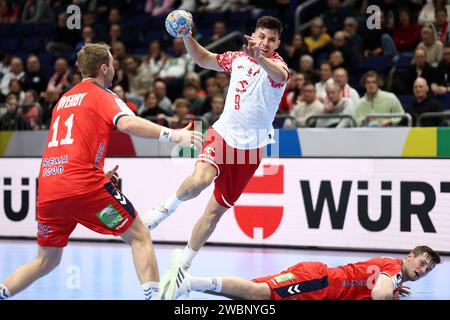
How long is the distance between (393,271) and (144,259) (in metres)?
2.12

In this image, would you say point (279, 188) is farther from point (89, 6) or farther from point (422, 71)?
point (89, 6)

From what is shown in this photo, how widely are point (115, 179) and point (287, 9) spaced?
11236 mm

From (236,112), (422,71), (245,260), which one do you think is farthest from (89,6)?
(236,112)

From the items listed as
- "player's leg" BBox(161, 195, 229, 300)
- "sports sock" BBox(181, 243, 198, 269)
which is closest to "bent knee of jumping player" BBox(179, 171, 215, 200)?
"player's leg" BBox(161, 195, 229, 300)

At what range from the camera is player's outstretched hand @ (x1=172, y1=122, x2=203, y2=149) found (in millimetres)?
6422

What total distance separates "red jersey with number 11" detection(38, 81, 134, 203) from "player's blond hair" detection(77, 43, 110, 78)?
212mm

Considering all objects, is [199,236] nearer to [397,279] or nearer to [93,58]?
[397,279]

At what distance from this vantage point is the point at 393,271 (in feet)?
24.6

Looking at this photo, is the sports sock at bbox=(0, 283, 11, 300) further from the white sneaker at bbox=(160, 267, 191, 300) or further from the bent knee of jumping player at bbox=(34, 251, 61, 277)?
the white sneaker at bbox=(160, 267, 191, 300)

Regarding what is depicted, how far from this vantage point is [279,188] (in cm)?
1286

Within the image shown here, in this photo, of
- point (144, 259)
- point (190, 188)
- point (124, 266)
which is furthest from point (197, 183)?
point (124, 266)

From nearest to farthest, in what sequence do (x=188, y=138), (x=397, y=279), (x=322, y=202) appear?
(x=188, y=138) < (x=397, y=279) < (x=322, y=202)

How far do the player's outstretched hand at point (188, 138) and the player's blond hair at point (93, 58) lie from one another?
1014 millimetres

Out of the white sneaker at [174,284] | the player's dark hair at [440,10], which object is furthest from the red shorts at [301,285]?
the player's dark hair at [440,10]
